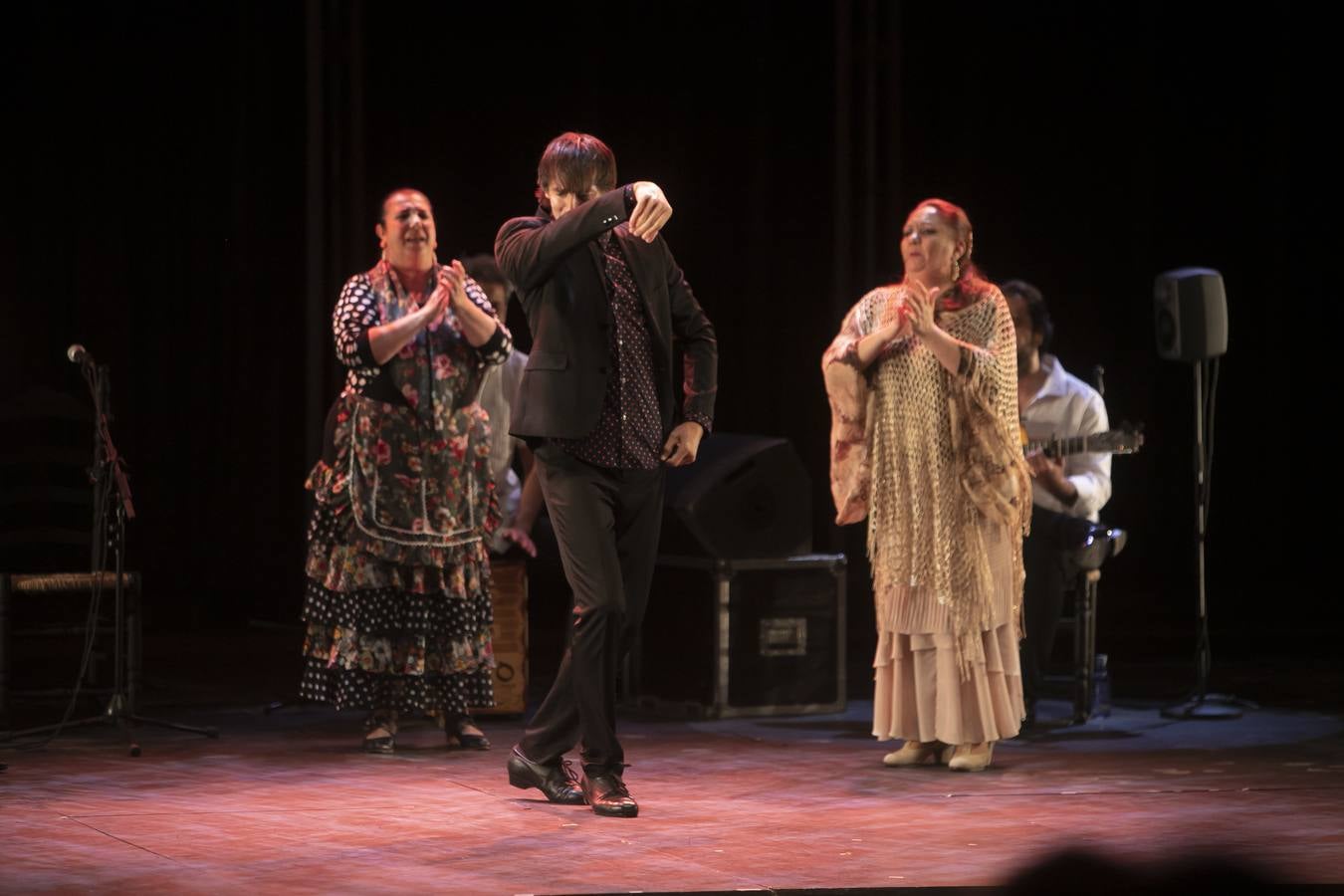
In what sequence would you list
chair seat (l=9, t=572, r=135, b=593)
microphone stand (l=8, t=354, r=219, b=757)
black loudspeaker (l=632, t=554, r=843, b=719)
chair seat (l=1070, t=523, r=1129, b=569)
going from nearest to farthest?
microphone stand (l=8, t=354, r=219, b=757) → chair seat (l=9, t=572, r=135, b=593) → chair seat (l=1070, t=523, r=1129, b=569) → black loudspeaker (l=632, t=554, r=843, b=719)

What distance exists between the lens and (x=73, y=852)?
4.15 meters

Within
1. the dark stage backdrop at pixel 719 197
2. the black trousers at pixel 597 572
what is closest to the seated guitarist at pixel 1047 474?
the black trousers at pixel 597 572

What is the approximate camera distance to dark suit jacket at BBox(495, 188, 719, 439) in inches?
180

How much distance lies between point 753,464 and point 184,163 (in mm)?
3232

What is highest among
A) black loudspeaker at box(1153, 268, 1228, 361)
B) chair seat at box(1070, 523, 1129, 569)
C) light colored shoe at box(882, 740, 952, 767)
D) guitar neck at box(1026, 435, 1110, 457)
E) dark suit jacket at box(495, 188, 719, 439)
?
black loudspeaker at box(1153, 268, 1228, 361)

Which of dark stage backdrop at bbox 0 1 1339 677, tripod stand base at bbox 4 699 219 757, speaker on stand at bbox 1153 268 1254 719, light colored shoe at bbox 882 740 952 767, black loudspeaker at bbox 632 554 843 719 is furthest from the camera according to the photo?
dark stage backdrop at bbox 0 1 1339 677

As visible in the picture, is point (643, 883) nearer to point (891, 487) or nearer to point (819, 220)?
point (891, 487)

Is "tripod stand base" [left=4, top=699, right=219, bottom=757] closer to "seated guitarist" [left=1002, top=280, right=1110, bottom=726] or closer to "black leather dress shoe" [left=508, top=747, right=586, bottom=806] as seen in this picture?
"black leather dress shoe" [left=508, top=747, right=586, bottom=806]

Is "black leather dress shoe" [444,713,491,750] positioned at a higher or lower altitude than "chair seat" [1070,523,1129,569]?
lower

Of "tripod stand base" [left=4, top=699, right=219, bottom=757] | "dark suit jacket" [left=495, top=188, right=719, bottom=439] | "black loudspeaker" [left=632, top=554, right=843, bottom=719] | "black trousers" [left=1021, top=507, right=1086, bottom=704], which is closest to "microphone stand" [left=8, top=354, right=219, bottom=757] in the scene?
"tripod stand base" [left=4, top=699, right=219, bottom=757]

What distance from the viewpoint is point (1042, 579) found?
641 centimetres

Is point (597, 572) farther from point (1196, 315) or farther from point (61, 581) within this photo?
point (1196, 315)

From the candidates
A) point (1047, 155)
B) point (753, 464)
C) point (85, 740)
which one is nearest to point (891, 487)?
point (753, 464)

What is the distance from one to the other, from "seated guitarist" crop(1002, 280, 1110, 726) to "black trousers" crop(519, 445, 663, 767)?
1966mm
